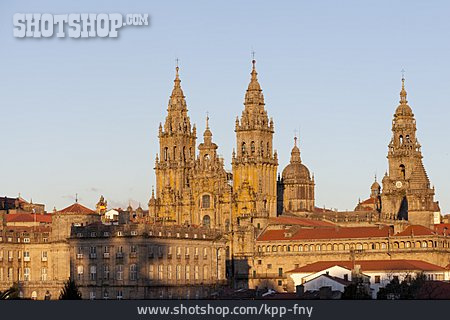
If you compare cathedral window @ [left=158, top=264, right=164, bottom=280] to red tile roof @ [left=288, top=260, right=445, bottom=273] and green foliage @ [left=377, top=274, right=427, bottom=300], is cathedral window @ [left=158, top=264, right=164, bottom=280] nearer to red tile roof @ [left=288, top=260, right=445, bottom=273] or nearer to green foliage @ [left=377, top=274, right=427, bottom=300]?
red tile roof @ [left=288, top=260, right=445, bottom=273]

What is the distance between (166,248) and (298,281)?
1933 centimetres

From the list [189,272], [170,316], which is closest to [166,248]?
[189,272]

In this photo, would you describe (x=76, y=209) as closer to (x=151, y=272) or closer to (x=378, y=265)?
(x=151, y=272)

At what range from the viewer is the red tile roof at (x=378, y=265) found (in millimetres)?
187375

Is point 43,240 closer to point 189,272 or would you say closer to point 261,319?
point 189,272

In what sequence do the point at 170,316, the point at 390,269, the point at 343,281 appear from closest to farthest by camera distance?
1. the point at 170,316
2. the point at 343,281
3. the point at 390,269

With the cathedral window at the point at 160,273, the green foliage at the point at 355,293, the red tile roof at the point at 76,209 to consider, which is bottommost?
the green foliage at the point at 355,293

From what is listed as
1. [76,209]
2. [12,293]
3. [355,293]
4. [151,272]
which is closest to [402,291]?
[355,293]

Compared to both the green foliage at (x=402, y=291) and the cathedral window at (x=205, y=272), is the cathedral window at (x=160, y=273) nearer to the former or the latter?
the cathedral window at (x=205, y=272)

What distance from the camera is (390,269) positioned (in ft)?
610

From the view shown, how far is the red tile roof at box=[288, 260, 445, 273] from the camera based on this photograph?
615 ft

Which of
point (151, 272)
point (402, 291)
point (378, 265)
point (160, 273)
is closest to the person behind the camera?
point (402, 291)

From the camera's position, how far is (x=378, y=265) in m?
190

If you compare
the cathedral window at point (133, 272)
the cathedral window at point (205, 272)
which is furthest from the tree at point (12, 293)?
the cathedral window at point (205, 272)
